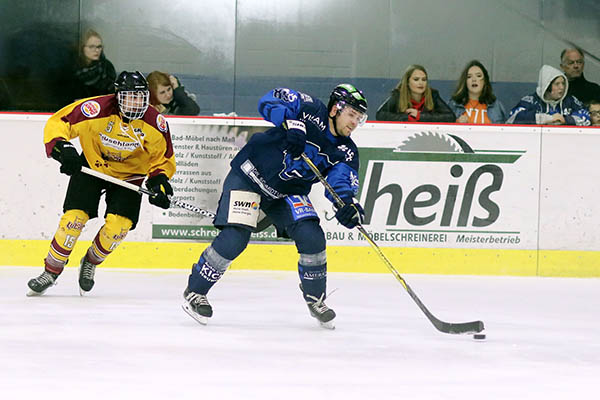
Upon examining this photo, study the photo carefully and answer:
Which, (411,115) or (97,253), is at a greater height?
(411,115)

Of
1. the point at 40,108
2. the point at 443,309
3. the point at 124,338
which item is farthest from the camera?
the point at 40,108

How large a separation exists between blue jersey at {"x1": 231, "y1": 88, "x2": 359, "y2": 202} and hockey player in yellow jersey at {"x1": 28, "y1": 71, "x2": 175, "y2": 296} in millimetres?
731

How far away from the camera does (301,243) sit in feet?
11.4

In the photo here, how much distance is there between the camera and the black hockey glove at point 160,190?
4.12 meters

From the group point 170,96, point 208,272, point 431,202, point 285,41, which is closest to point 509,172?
point 431,202

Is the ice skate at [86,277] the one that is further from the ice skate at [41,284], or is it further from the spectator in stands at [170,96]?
the spectator in stands at [170,96]

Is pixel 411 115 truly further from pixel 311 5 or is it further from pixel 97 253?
pixel 97 253

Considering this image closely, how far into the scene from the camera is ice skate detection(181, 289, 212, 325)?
136 inches

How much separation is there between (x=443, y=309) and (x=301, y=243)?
105 cm

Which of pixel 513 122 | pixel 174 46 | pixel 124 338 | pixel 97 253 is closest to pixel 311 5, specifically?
pixel 174 46

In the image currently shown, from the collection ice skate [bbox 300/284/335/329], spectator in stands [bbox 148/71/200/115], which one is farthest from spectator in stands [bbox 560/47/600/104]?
ice skate [bbox 300/284/335/329]

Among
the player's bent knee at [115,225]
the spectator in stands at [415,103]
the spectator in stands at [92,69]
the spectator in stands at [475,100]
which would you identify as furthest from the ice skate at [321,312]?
the spectator in stands at [92,69]

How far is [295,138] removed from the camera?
10.7 feet

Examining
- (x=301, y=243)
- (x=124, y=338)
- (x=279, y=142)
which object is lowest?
(x=124, y=338)
